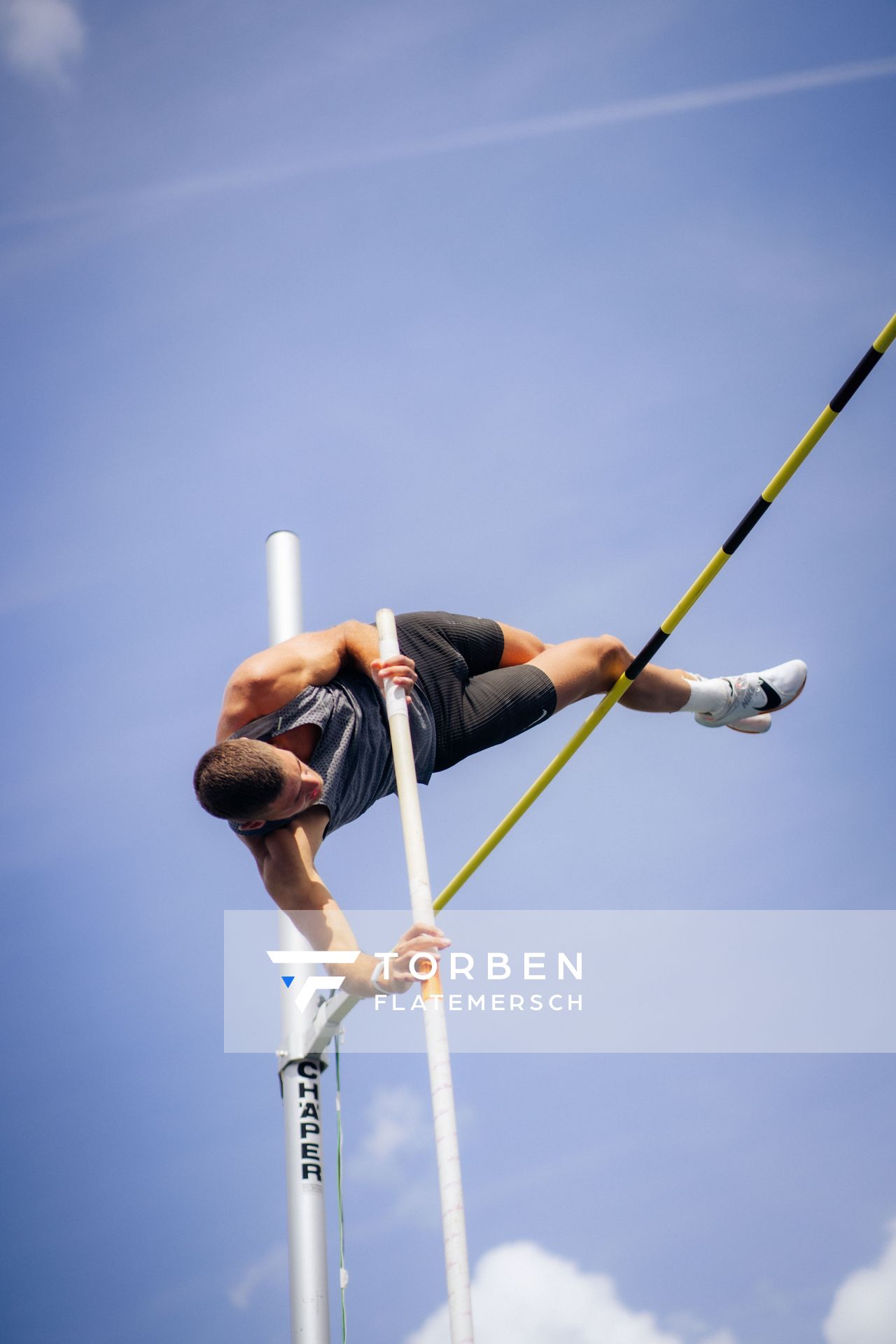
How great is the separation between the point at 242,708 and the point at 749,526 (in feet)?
5.85

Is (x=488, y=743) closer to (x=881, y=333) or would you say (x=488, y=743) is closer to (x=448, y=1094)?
(x=448, y=1094)

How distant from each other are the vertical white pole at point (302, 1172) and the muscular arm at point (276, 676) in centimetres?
106

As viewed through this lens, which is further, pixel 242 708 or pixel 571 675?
pixel 571 675

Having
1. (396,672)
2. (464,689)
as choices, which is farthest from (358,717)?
(464,689)

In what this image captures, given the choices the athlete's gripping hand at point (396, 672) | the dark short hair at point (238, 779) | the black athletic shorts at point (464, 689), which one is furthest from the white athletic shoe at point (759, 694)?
the dark short hair at point (238, 779)

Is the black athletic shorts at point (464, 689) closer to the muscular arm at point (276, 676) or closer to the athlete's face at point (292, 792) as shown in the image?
the muscular arm at point (276, 676)

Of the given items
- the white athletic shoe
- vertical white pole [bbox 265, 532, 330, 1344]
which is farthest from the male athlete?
vertical white pole [bbox 265, 532, 330, 1344]

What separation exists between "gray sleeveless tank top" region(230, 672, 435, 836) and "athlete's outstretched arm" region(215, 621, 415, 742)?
3cm

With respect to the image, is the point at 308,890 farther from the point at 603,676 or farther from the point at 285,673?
the point at 603,676

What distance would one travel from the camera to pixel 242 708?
15.0 feet

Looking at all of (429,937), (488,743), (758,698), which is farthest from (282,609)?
(429,937)

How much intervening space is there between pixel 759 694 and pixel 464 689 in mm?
1335

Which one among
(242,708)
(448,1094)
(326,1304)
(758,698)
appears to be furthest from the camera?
(758,698)

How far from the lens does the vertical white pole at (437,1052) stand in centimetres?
364
